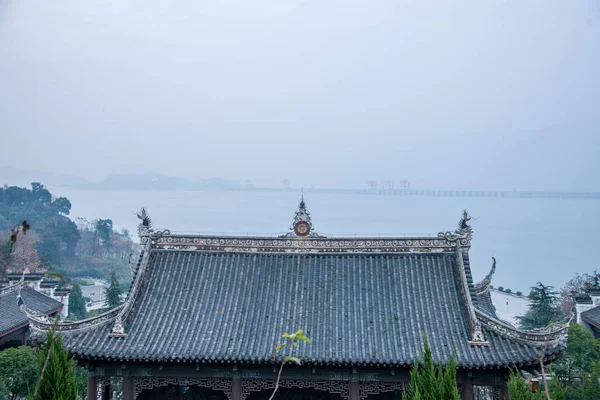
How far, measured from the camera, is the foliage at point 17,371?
64.6 feet

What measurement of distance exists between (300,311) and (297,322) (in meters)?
0.43

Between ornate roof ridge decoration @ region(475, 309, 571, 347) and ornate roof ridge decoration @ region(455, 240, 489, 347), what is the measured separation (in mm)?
231

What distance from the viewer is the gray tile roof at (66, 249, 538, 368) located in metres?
14.5

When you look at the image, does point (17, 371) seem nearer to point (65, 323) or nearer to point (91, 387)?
point (91, 387)

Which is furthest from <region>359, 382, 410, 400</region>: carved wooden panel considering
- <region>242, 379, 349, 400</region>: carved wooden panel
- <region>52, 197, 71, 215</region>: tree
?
<region>52, 197, 71, 215</region>: tree

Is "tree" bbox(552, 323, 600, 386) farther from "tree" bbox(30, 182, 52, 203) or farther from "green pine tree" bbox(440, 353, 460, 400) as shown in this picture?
"tree" bbox(30, 182, 52, 203)

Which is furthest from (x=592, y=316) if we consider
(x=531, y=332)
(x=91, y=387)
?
(x=91, y=387)

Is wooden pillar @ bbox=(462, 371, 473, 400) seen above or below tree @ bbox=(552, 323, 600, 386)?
below

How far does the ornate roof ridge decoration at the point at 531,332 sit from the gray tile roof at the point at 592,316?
18.0 metres

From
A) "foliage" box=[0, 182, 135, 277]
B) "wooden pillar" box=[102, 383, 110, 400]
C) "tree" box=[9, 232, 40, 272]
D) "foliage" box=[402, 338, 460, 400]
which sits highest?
"foliage" box=[0, 182, 135, 277]

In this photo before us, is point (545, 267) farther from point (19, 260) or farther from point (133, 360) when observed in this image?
point (133, 360)

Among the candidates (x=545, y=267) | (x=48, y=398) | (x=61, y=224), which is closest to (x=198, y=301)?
(x=48, y=398)

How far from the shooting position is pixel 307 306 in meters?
16.2

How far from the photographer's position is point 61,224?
3415 inches
